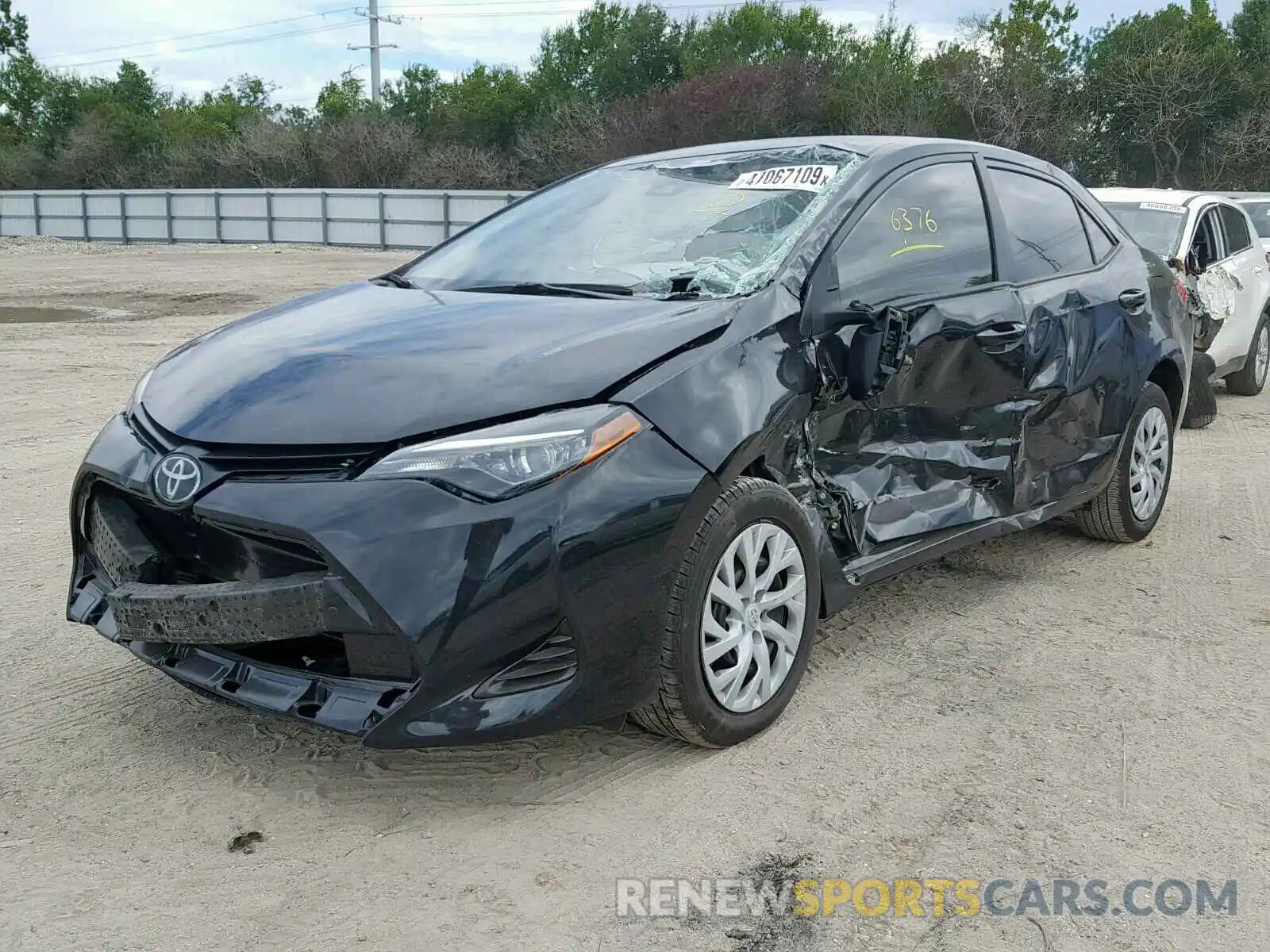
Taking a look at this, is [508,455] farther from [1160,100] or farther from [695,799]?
[1160,100]

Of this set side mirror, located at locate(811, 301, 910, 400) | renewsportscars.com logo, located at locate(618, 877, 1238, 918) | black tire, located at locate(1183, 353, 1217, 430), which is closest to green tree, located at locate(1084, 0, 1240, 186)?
black tire, located at locate(1183, 353, 1217, 430)

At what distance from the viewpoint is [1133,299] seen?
16.2ft

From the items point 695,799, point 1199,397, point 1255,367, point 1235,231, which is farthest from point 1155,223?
point 695,799

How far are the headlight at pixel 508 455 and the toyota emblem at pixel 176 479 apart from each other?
1.48 feet

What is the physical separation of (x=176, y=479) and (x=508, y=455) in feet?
2.63

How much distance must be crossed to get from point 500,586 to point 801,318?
1257mm

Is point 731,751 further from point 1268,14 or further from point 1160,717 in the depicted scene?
point 1268,14

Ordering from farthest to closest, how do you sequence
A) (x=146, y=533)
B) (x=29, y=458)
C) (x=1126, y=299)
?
(x=29, y=458) < (x=1126, y=299) < (x=146, y=533)

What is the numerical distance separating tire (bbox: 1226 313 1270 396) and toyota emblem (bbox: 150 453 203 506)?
8678 millimetres

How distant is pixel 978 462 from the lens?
4.06 metres

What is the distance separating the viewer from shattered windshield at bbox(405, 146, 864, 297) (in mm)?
3537

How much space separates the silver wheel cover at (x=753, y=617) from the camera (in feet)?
10.1

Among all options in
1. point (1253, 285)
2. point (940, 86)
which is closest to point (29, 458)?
point (1253, 285)

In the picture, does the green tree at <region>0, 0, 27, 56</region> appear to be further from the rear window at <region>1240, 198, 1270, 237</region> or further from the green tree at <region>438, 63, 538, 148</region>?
the rear window at <region>1240, 198, 1270, 237</region>
